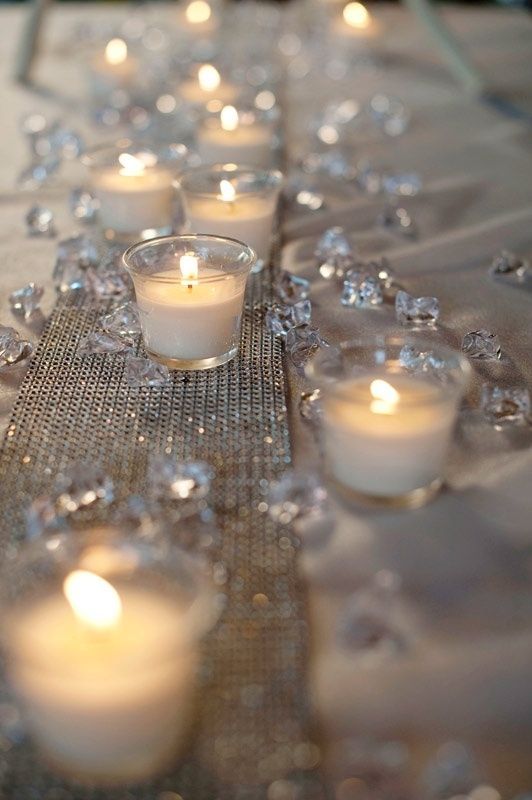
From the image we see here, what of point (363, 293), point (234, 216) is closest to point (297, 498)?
point (363, 293)

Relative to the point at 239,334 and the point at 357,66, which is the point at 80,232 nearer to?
the point at 239,334

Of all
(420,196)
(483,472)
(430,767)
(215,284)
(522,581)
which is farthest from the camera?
(420,196)

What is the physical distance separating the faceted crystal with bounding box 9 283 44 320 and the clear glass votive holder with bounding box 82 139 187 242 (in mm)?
284

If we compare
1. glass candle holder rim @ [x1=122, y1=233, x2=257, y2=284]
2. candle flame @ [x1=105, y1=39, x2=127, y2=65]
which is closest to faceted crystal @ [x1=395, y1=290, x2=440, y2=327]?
glass candle holder rim @ [x1=122, y1=233, x2=257, y2=284]

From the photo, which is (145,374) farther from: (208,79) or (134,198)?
(208,79)

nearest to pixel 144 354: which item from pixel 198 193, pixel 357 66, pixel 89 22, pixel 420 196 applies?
pixel 198 193

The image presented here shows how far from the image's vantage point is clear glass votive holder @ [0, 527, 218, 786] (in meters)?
0.65

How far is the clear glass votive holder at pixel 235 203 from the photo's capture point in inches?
56.9

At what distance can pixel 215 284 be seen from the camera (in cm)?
118

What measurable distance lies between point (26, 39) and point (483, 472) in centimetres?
228

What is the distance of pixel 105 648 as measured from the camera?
689mm

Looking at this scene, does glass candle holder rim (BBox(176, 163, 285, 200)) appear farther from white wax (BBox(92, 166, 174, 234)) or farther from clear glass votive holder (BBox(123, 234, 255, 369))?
clear glass votive holder (BBox(123, 234, 255, 369))

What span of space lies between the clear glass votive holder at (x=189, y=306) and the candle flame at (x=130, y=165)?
16.3 inches

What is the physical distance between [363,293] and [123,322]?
13.0 inches
